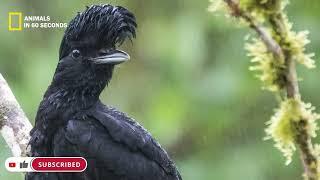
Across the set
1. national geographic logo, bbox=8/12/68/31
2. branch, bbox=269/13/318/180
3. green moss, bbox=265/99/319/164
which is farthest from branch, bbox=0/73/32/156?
branch, bbox=269/13/318/180

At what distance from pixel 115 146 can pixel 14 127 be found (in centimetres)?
43

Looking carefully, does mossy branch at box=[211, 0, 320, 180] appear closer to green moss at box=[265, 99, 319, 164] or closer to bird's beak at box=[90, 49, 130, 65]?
green moss at box=[265, 99, 319, 164]

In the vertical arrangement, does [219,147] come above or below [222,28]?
below

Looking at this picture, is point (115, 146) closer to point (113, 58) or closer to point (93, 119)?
point (93, 119)

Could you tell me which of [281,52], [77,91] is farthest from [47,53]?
[281,52]

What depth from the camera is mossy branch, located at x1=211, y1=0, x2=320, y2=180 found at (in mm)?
1445

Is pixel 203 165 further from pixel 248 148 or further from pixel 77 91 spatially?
pixel 77 91

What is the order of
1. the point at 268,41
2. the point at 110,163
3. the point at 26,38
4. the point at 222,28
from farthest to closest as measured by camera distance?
the point at 26,38, the point at 222,28, the point at 110,163, the point at 268,41

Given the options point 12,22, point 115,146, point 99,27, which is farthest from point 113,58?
point 12,22

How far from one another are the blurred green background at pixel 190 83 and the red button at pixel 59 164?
646 mm

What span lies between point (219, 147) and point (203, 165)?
0.26 m

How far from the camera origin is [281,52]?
1.46m

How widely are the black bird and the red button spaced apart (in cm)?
3

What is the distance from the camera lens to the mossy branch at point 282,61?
1445 millimetres
